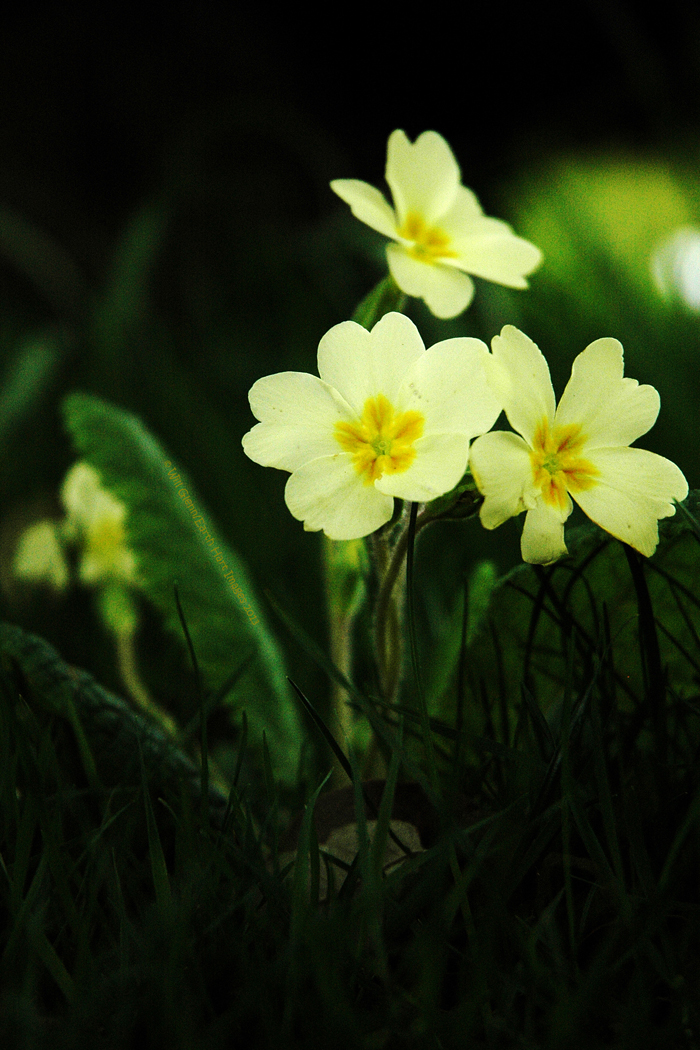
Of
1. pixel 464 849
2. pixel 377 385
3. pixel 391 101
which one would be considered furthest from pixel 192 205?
pixel 464 849

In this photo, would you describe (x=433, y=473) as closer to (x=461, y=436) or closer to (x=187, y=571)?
(x=461, y=436)

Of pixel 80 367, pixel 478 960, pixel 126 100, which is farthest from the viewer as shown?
pixel 126 100

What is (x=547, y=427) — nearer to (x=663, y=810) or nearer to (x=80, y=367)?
(x=663, y=810)

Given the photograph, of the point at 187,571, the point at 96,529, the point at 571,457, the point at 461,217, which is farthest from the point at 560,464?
the point at 96,529

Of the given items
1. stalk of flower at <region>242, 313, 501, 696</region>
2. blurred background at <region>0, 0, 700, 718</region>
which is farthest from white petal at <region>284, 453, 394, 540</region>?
blurred background at <region>0, 0, 700, 718</region>

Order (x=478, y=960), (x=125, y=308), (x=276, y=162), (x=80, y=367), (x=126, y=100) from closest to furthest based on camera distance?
(x=478, y=960) → (x=125, y=308) → (x=80, y=367) → (x=126, y=100) → (x=276, y=162)

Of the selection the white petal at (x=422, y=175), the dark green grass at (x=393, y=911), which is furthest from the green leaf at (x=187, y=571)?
the white petal at (x=422, y=175)

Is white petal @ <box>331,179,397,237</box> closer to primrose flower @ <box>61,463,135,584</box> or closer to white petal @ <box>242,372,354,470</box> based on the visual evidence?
white petal @ <box>242,372,354,470</box>

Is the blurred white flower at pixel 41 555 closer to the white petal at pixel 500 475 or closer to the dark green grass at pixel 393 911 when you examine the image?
the dark green grass at pixel 393 911

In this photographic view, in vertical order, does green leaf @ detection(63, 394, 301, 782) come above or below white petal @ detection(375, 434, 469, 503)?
below
